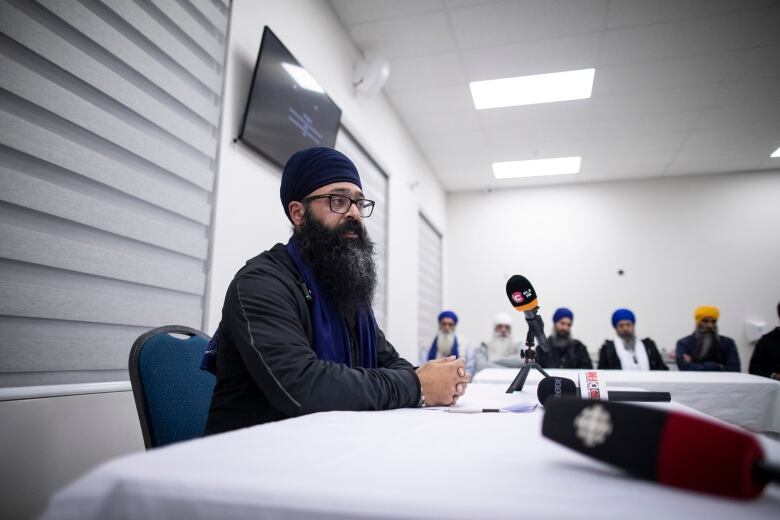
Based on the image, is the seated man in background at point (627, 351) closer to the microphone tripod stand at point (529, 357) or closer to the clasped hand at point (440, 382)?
the microphone tripod stand at point (529, 357)

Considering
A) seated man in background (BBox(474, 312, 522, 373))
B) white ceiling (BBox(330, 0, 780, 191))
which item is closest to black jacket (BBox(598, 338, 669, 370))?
seated man in background (BBox(474, 312, 522, 373))

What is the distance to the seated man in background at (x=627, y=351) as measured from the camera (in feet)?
15.7

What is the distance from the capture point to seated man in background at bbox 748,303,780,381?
4.56 meters

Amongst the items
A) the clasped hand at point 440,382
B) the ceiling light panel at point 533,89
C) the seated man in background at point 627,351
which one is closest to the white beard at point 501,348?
the seated man in background at point 627,351

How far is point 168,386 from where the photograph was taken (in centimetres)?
114

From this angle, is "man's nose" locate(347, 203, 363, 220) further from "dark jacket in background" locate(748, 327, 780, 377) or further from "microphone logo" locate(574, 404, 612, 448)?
"dark jacket in background" locate(748, 327, 780, 377)

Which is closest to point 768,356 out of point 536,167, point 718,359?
point 718,359

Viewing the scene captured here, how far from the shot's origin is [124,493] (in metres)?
0.41

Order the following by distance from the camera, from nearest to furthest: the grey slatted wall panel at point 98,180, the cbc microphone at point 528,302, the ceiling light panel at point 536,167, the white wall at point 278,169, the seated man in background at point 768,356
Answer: the grey slatted wall panel at point 98,180
the cbc microphone at point 528,302
the white wall at point 278,169
the seated man in background at point 768,356
the ceiling light panel at point 536,167

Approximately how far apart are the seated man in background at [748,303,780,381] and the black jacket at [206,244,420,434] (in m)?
4.97

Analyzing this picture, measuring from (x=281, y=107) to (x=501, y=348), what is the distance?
4420 millimetres

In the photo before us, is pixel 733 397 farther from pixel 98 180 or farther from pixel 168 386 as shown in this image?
pixel 98 180

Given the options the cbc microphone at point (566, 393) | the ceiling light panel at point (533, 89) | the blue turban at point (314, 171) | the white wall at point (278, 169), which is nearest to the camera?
the cbc microphone at point (566, 393)

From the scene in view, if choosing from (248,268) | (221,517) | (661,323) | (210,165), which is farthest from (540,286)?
(221,517)
